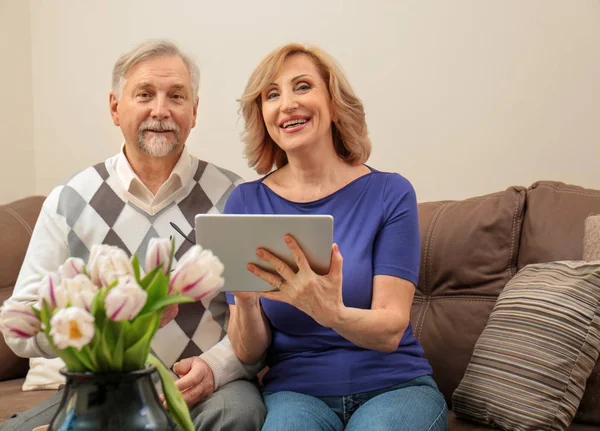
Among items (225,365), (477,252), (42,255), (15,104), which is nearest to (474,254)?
(477,252)

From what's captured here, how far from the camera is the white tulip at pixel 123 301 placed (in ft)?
2.92

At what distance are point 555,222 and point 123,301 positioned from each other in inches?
53.2

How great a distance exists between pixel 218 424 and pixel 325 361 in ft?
0.90

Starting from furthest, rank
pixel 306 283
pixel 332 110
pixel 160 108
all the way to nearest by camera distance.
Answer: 1. pixel 160 108
2. pixel 332 110
3. pixel 306 283

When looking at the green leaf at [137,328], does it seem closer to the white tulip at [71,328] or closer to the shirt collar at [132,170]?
the white tulip at [71,328]

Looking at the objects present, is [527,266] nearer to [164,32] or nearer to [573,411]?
[573,411]

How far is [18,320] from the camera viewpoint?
96 centimetres

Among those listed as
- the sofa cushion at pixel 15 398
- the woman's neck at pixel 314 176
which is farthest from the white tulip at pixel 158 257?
the sofa cushion at pixel 15 398

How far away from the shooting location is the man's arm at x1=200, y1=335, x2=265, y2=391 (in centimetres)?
173

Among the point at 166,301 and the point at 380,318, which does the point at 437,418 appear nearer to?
the point at 380,318

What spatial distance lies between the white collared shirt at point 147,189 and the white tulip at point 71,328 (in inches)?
41.7

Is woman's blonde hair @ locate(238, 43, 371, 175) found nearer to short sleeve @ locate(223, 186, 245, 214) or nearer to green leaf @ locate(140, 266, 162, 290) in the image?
short sleeve @ locate(223, 186, 245, 214)

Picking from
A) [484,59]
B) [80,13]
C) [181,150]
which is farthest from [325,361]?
[80,13]

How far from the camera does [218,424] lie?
1.56m
